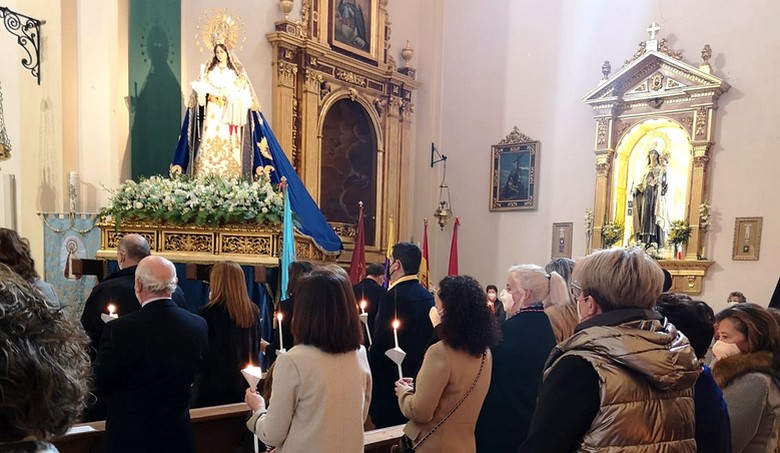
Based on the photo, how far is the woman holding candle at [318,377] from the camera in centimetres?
189

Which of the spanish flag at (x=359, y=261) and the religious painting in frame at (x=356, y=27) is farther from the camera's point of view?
the religious painting in frame at (x=356, y=27)

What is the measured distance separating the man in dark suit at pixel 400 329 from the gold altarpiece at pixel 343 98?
5.04 m

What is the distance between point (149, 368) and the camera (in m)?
2.26

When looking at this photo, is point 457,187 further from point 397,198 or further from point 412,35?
point 412,35

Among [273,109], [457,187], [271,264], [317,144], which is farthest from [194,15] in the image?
[457,187]

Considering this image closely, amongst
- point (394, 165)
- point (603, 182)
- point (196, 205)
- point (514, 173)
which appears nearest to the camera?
point (196, 205)

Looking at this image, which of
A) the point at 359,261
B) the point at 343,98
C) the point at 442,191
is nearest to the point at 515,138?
the point at 442,191

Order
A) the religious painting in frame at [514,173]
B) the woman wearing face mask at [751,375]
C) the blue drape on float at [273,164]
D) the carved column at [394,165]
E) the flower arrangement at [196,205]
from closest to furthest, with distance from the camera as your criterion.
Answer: the woman wearing face mask at [751,375], the flower arrangement at [196,205], the blue drape on float at [273,164], the religious painting in frame at [514,173], the carved column at [394,165]

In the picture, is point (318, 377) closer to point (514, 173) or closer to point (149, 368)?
point (149, 368)

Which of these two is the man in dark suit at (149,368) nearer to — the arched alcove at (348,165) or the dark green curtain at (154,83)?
the dark green curtain at (154,83)

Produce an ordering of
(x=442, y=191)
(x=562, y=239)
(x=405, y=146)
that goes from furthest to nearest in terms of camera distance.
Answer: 1. (x=442, y=191)
2. (x=405, y=146)
3. (x=562, y=239)

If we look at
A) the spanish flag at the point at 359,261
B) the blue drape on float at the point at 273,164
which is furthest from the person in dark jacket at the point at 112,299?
the spanish flag at the point at 359,261

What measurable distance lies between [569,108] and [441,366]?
7.83 meters

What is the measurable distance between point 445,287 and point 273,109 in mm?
6596
